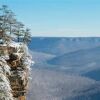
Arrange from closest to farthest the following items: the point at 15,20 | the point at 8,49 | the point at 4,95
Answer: the point at 4,95 < the point at 8,49 < the point at 15,20

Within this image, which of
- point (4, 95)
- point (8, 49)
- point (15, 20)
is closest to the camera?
point (4, 95)

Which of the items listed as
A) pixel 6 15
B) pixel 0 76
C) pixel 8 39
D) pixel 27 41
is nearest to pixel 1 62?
pixel 0 76

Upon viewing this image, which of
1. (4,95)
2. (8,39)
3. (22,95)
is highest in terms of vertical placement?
(8,39)

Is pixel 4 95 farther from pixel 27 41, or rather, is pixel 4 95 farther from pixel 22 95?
pixel 27 41

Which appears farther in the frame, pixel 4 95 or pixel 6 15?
pixel 6 15

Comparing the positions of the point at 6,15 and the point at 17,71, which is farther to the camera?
the point at 6,15

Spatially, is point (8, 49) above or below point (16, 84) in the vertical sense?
above

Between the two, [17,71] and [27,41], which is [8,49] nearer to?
[17,71]

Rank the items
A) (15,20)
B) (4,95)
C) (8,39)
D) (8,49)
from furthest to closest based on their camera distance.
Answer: (15,20) → (8,49) → (8,39) → (4,95)

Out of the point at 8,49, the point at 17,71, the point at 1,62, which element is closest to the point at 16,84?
the point at 17,71
